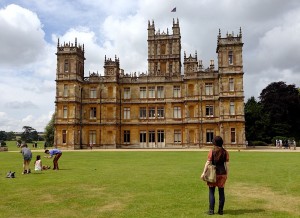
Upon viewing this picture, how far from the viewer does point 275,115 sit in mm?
64688

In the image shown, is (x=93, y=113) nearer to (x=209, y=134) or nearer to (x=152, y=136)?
(x=152, y=136)

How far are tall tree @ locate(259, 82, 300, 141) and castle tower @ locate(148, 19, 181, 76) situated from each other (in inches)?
Answer: 740

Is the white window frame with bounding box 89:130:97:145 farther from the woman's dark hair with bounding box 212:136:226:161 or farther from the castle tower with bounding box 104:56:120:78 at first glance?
the woman's dark hair with bounding box 212:136:226:161

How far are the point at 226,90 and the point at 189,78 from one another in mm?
6478

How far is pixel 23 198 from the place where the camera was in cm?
1153

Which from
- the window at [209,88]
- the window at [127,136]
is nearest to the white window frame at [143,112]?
the window at [127,136]

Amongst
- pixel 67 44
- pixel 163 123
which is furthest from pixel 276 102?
pixel 67 44

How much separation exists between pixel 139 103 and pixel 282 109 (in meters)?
27.6

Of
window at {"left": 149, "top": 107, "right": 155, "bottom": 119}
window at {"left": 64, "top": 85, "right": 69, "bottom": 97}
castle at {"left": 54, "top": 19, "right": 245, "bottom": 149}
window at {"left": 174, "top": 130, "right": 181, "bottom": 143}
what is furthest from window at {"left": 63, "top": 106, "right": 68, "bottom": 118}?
window at {"left": 174, "top": 130, "right": 181, "bottom": 143}

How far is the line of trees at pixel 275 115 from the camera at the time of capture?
63.6m

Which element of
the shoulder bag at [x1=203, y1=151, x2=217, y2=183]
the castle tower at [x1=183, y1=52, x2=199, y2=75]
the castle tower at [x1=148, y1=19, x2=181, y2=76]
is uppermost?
the castle tower at [x1=148, y1=19, x2=181, y2=76]

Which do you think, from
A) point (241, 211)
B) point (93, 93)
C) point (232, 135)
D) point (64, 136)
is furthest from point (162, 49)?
point (241, 211)

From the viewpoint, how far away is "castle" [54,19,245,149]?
179 ft

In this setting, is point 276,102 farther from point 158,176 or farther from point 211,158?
point 211,158
